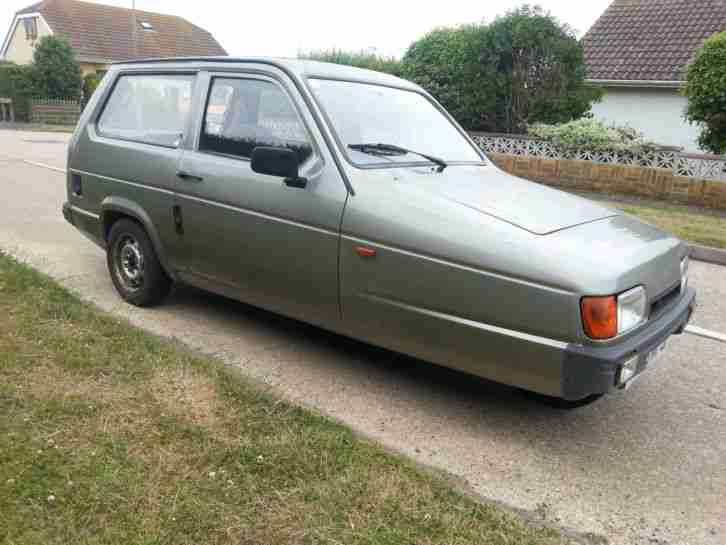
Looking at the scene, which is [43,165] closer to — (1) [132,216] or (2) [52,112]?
(1) [132,216]

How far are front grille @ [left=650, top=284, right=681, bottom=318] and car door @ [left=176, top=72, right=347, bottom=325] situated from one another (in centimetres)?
165

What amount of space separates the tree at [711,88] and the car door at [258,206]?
9.97 metres

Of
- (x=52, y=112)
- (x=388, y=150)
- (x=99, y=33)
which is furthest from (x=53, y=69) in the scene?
(x=388, y=150)

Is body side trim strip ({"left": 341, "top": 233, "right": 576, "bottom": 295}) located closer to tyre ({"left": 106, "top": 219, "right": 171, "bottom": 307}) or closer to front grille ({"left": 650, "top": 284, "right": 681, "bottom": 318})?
front grille ({"left": 650, "top": 284, "right": 681, "bottom": 318})

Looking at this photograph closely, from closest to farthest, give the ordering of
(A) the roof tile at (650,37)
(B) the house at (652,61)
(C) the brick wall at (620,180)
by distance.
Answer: (C) the brick wall at (620,180)
(B) the house at (652,61)
(A) the roof tile at (650,37)

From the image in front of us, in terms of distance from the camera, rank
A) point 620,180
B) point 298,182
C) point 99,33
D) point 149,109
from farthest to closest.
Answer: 1. point 99,33
2. point 620,180
3. point 149,109
4. point 298,182

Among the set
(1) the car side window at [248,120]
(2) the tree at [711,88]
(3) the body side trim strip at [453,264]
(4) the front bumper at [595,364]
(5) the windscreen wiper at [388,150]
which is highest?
(2) the tree at [711,88]

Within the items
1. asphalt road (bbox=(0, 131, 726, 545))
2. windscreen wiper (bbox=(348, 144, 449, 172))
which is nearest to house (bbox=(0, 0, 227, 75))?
asphalt road (bbox=(0, 131, 726, 545))

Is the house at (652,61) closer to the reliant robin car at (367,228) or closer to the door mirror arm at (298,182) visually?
the reliant robin car at (367,228)

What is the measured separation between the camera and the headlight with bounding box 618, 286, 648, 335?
2.94 meters

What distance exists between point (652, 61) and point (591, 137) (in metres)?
7.15

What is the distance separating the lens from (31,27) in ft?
143

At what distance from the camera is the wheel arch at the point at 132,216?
15.4 ft

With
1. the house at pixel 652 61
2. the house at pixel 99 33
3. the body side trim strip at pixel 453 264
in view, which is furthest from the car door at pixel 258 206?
the house at pixel 99 33
